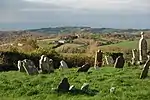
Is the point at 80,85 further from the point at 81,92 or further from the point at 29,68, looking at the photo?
the point at 29,68

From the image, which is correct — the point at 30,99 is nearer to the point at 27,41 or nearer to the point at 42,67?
the point at 42,67

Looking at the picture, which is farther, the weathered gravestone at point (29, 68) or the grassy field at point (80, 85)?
the weathered gravestone at point (29, 68)

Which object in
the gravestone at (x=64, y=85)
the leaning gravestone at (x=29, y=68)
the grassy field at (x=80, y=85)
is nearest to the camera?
the grassy field at (x=80, y=85)

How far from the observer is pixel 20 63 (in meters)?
28.4

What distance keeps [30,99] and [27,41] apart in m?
41.3

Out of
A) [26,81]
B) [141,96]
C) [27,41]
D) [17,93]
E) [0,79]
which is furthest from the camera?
[27,41]

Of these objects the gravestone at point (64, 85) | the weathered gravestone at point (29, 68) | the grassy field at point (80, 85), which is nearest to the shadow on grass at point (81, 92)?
the grassy field at point (80, 85)

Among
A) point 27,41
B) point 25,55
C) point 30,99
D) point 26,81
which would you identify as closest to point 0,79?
point 26,81

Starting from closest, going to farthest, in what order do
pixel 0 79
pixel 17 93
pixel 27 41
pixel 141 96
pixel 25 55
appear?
pixel 141 96
pixel 17 93
pixel 0 79
pixel 25 55
pixel 27 41

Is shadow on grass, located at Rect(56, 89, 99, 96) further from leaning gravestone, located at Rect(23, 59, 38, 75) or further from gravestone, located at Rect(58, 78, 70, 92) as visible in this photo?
leaning gravestone, located at Rect(23, 59, 38, 75)

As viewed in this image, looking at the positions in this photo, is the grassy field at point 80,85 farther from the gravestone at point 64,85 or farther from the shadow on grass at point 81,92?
the gravestone at point 64,85

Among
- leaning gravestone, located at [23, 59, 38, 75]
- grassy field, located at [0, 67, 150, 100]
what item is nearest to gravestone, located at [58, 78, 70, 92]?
grassy field, located at [0, 67, 150, 100]

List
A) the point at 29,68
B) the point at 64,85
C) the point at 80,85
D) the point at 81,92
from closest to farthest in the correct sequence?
the point at 81,92 → the point at 64,85 → the point at 80,85 → the point at 29,68

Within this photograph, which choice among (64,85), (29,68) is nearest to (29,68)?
(29,68)
